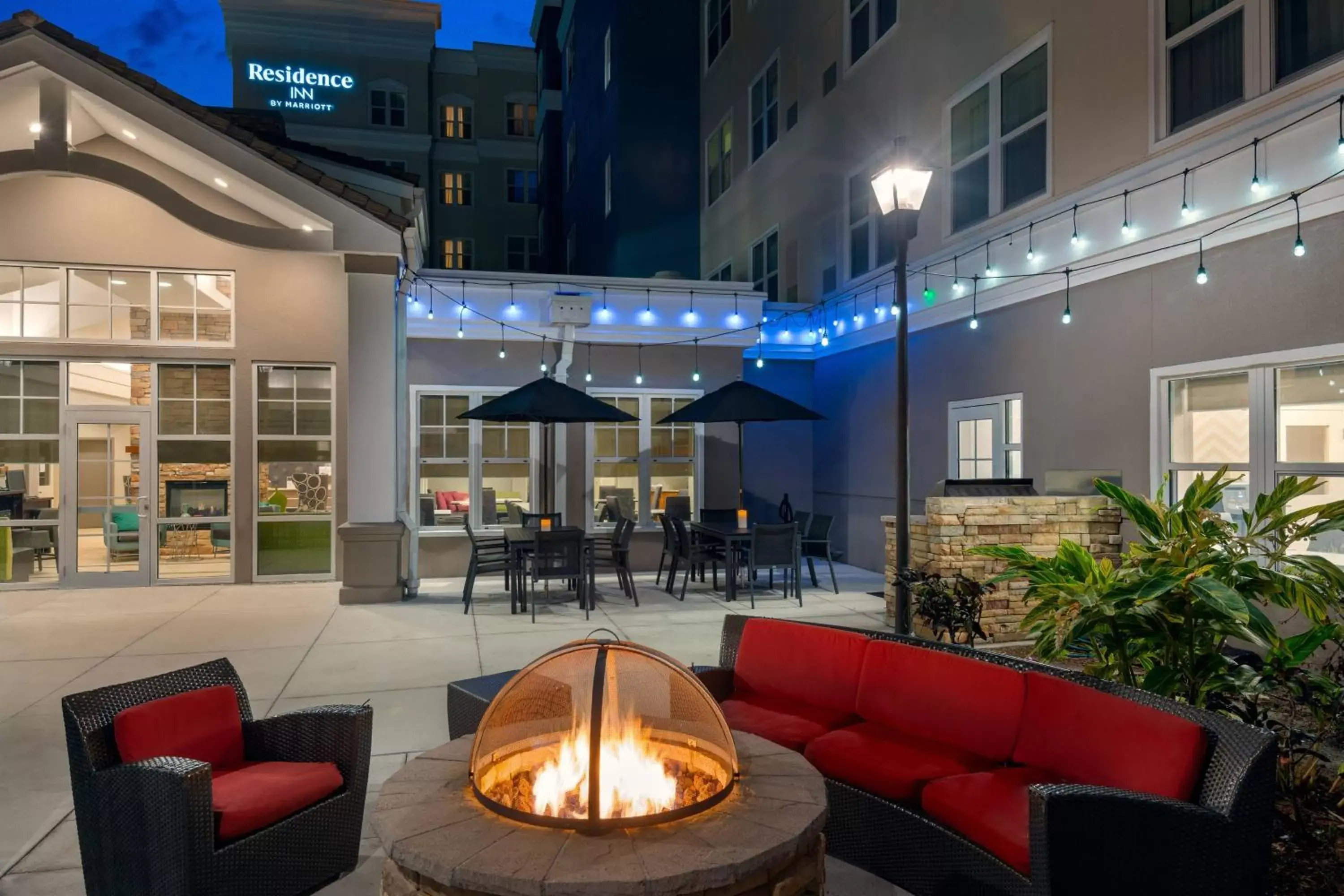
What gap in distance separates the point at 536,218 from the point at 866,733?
25.4 metres

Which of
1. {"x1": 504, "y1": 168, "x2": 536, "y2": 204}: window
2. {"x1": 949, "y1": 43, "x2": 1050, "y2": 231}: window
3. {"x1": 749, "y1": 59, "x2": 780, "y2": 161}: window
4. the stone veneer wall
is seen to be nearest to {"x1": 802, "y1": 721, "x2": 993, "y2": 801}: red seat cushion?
the stone veneer wall

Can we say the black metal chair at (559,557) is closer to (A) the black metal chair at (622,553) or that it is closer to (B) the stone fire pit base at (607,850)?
(A) the black metal chair at (622,553)

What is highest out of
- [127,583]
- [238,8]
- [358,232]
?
[238,8]

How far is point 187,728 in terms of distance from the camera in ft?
11.0

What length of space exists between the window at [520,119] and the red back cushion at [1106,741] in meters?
26.9

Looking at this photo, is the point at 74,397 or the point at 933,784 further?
the point at 74,397

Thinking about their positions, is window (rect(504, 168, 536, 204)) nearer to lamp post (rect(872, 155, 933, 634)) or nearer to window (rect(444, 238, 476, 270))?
window (rect(444, 238, 476, 270))

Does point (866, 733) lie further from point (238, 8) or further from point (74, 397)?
point (238, 8)

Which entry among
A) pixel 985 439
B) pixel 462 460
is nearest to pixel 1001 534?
pixel 985 439

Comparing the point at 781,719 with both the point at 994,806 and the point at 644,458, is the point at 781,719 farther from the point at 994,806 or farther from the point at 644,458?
the point at 644,458

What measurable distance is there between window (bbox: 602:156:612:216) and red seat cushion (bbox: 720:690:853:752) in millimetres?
15037

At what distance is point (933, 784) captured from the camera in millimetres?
3188

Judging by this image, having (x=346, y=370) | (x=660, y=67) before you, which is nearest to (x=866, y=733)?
(x=346, y=370)

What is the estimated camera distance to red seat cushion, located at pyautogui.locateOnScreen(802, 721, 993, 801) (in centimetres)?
329
